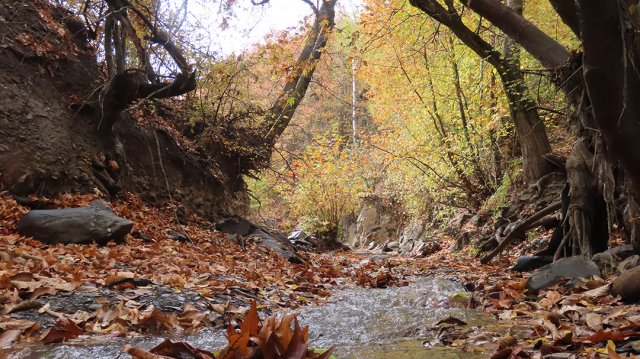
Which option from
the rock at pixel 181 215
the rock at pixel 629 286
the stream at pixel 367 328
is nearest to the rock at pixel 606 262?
the rock at pixel 629 286

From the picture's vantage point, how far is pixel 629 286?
111 inches

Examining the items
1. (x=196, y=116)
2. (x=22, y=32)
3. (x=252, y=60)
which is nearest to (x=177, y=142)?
(x=196, y=116)

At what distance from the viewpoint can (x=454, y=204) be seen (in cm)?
1241

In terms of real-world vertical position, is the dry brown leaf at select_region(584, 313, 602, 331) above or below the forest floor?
above

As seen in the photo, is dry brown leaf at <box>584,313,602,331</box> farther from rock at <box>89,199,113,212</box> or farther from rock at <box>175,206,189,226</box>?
rock at <box>175,206,189,226</box>

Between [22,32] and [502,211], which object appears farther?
[502,211]

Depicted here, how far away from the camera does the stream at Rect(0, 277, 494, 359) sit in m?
2.04

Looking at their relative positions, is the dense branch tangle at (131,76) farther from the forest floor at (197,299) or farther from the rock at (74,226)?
the rock at (74,226)

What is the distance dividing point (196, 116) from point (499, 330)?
8.80m

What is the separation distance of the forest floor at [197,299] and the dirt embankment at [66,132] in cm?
80

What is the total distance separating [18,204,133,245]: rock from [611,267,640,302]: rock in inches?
210

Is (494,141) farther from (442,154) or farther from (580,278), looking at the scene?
(580,278)

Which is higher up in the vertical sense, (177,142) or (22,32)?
(22,32)

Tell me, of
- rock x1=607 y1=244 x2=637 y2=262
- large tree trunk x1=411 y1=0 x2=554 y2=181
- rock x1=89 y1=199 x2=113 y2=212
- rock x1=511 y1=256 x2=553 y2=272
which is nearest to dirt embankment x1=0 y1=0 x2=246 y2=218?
rock x1=89 y1=199 x2=113 y2=212
